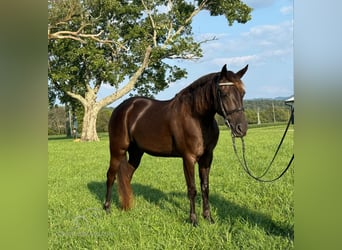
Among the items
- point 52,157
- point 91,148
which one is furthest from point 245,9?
point 52,157

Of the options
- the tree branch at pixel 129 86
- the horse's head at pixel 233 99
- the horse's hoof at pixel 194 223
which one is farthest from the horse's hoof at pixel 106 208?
the horse's head at pixel 233 99

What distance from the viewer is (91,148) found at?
3900 mm

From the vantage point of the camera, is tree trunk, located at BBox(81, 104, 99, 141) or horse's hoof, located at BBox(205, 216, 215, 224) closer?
horse's hoof, located at BBox(205, 216, 215, 224)

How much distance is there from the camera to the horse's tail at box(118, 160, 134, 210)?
3480 mm

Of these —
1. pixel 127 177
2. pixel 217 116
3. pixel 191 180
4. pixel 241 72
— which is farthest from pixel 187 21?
pixel 127 177

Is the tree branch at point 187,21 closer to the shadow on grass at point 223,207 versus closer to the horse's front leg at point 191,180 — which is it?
the horse's front leg at point 191,180

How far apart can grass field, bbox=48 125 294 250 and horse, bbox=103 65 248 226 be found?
296 millimetres

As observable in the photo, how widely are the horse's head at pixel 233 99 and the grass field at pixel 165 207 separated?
59 cm

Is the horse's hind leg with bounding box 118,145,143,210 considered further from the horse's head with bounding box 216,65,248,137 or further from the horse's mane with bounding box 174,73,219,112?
the horse's head with bounding box 216,65,248,137

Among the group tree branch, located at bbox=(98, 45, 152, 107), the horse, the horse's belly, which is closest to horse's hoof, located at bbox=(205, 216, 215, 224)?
the horse

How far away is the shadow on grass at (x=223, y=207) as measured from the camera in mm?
2611

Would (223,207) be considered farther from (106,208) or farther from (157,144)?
(106,208)
